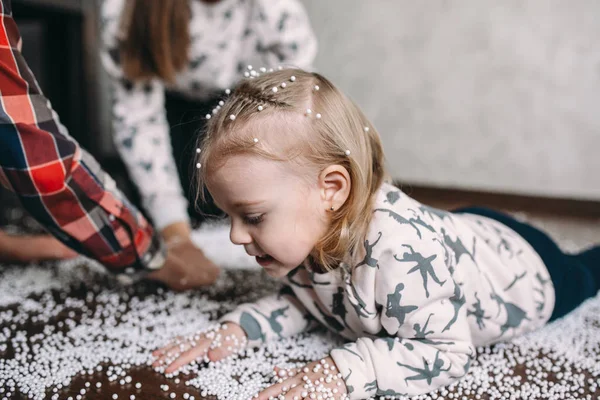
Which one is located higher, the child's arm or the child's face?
the child's face

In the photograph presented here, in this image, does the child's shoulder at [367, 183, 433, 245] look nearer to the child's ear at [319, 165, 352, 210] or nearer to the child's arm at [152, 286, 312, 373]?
the child's ear at [319, 165, 352, 210]

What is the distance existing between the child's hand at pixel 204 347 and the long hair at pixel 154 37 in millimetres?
649

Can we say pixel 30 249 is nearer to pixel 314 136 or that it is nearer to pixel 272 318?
pixel 272 318

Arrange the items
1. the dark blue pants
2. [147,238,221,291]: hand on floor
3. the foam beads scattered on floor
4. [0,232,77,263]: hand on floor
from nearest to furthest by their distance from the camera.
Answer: the foam beads scattered on floor
the dark blue pants
[147,238,221,291]: hand on floor
[0,232,77,263]: hand on floor

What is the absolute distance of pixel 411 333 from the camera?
2.32 ft

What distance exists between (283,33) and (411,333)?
846 mm

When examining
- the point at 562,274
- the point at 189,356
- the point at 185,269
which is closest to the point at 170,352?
the point at 189,356

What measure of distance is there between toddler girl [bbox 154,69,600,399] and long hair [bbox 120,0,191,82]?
560 mm

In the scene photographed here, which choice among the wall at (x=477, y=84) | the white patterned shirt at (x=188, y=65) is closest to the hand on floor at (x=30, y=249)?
the white patterned shirt at (x=188, y=65)

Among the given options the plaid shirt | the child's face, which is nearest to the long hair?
the plaid shirt

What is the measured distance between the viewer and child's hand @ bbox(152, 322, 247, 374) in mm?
802

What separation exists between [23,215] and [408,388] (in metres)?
1.30

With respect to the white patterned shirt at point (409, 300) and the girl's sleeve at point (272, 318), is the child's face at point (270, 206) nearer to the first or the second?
the white patterned shirt at point (409, 300)

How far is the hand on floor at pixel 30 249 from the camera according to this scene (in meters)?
1.18
